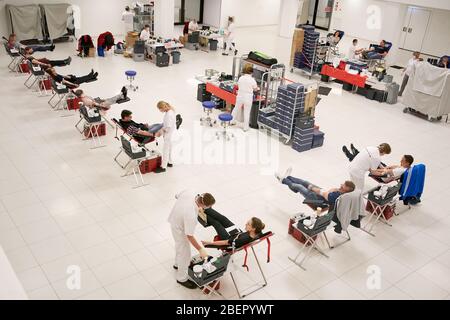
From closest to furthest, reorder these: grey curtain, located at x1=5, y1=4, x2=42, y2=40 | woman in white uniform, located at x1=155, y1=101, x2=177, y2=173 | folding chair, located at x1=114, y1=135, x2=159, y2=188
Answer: folding chair, located at x1=114, y1=135, x2=159, y2=188 → woman in white uniform, located at x1=155, y1=101, x2=177, y2=173 → grey curtain, located at x1=5, y1=4, x2=42, y2=40

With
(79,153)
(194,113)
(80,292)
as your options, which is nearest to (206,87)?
(194,113)

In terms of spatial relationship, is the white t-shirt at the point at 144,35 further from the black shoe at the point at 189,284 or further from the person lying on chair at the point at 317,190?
the black shoe at the point at 189,284

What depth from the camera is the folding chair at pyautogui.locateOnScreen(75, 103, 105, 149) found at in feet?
32.7

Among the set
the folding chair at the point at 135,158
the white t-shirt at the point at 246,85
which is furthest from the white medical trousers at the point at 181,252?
the white t-shirt at the point at 246,85

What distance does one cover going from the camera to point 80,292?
6.16m

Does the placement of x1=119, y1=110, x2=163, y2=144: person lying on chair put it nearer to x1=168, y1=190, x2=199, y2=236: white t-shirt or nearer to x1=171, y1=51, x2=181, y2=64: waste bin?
x1=168, y1=190, x2=199, y2=236: white t-shirt

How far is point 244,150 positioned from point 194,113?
8.55 feet

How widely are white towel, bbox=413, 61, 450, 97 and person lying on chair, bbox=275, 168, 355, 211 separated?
7367 millimetres

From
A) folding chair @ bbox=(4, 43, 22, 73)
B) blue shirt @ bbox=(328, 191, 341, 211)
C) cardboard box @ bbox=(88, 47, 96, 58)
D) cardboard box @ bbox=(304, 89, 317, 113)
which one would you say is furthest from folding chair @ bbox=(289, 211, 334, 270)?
cardboard box @ bbox=(88, 47, 96, 58)

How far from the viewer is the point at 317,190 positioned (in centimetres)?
784

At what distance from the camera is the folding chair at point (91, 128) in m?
9.98

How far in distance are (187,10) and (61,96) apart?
13114 mm

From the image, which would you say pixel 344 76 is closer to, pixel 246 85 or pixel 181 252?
pixel 246 85

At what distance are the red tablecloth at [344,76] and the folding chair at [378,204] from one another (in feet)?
24.9
